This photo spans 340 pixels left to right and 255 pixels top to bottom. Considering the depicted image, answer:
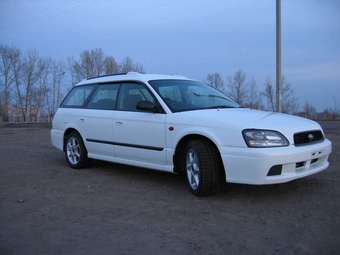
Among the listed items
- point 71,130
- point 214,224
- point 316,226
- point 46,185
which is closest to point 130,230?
point 214,224

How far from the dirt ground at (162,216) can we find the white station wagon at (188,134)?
0.35 m

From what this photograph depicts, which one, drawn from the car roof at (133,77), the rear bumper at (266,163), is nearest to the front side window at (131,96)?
the car roof at (133,77)

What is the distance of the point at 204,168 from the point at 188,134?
21.2 inches

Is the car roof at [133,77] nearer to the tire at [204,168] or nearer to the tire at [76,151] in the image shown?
the tire at [76,151]

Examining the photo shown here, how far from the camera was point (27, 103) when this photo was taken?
6347 centimetres

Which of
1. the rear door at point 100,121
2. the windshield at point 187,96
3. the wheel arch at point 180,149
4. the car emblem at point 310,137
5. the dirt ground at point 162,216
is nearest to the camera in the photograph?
the dirt ground at point 162,216

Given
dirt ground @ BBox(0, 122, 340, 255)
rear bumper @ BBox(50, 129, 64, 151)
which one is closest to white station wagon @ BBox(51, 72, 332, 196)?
rear bumper @ BBox(50, 129, 64, 151)

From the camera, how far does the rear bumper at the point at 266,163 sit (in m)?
3.71

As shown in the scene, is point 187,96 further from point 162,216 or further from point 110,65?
point 110,65

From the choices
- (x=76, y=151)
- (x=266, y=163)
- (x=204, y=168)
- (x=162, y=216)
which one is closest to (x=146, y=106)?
(x=204, y=168)

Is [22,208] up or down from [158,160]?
down

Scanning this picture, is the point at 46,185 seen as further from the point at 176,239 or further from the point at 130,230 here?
the point at 176,239

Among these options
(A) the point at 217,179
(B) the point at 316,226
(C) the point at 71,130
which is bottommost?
(B) the point at 316,226

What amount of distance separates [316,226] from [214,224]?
99 centimetres
